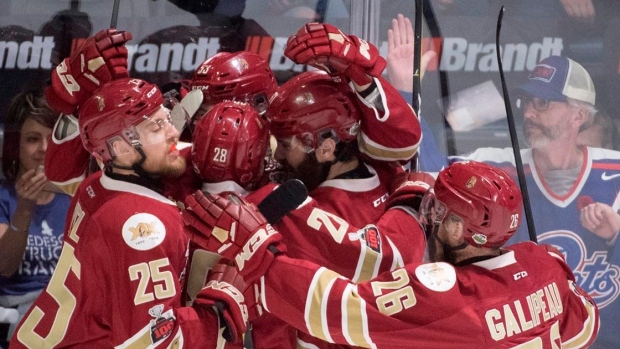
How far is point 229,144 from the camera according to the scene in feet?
7.16

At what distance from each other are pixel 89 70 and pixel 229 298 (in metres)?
0.74

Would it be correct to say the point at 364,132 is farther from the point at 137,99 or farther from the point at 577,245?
the point at 577,245

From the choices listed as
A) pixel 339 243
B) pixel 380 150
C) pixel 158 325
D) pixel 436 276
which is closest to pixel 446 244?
pixel 436 276

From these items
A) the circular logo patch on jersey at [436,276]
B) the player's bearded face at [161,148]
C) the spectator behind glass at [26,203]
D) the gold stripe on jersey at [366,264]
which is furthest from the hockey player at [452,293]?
the spectator behind glass at [26,203]

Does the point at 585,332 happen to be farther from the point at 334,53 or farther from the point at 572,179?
the point at 572,179

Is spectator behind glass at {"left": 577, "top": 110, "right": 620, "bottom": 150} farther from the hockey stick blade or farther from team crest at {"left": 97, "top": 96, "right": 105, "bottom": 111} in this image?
team crest at {"left": 97, "top": 96, "right": 105, "bottom": 111}

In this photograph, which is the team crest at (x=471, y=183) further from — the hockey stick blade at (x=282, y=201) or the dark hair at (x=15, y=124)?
the dark hair at (x=15, y=124)

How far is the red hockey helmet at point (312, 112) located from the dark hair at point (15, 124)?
4.61 ft

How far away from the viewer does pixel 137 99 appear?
2168 mm

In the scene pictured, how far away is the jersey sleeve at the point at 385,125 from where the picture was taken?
2387mm

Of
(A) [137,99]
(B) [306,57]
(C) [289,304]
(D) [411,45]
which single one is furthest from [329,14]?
(C) [289,304]

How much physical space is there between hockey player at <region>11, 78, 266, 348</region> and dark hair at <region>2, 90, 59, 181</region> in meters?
1.26

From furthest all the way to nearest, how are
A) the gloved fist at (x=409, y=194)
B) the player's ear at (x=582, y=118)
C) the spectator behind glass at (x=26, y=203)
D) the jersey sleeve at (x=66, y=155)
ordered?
the player's ear at (x=582, y=118)
the spectator behind glass at (x=26, y=203)
the jersey sleeve at (x=66, y=155)
the gloved fist at (x=409, y=194)

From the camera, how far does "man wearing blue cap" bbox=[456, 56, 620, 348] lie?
3.50m
